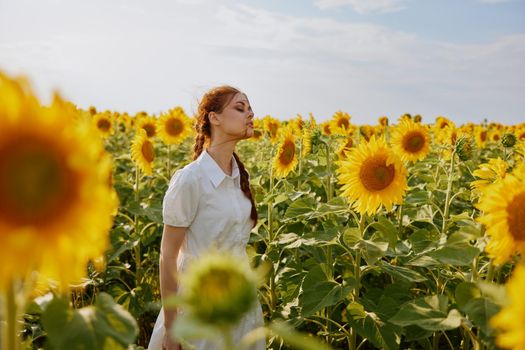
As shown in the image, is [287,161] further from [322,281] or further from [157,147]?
[157,147]

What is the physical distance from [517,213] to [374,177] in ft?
4.53

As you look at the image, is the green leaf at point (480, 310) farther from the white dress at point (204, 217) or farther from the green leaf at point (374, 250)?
the white dress at point (204, 217)

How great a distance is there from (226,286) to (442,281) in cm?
263

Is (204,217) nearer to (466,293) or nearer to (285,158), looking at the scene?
(466,293)

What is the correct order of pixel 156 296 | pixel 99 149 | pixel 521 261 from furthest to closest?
pixel 156 296
pixel 521 261
pixel 99 149

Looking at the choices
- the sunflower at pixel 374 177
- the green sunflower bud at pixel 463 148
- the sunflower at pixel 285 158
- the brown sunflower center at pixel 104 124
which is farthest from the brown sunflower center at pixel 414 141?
the brown sunflower center at pixel 104 124

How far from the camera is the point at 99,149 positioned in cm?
117

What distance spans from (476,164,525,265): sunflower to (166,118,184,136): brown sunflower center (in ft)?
19.6

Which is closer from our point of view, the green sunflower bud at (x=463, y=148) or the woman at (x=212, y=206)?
the woman at (x=212, y=206)

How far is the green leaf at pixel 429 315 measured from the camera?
200 cm

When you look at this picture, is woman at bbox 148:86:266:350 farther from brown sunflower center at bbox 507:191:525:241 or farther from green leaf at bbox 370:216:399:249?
brown sunflower center at bbox 507:191:525:241

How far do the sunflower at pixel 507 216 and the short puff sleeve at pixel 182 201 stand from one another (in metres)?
1.55

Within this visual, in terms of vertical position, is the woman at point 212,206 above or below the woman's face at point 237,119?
below

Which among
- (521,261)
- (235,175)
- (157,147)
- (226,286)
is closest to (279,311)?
(235,175)
